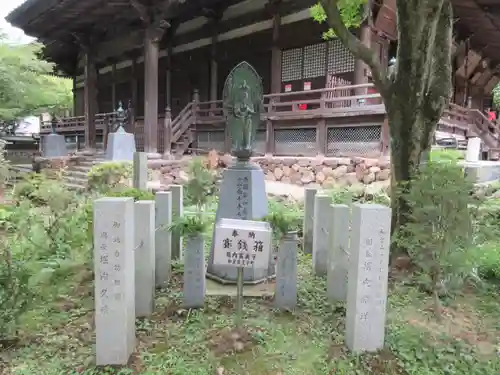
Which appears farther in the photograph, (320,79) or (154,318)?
(320,79)

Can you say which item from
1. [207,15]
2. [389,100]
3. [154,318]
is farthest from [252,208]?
[207,15]

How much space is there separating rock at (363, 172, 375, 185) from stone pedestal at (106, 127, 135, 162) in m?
6.32

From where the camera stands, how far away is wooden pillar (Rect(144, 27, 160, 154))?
11.0 meters

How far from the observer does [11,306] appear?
9.95 ft

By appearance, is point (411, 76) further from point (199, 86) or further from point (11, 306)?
point (199, 86)

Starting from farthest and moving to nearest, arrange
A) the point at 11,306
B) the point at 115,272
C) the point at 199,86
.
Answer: the point at 199,86, the point at 11,306, the point at 115,272

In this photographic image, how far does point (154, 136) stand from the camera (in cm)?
1149

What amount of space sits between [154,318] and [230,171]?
1.90 meters

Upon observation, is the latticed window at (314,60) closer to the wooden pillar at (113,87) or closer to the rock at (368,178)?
the rock at (368,178)

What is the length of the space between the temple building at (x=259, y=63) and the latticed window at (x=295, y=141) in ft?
0.10

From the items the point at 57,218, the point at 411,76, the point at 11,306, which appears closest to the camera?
the point at 11,306

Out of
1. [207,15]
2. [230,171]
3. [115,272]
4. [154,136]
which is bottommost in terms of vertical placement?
[115,272]

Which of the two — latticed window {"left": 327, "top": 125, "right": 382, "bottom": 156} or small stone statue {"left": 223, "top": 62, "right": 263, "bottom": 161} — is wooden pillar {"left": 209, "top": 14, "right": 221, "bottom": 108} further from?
small stone statue {"left": 223, "top": 62, "right": 263, "bottom": 161}

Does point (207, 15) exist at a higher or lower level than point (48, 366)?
higher
